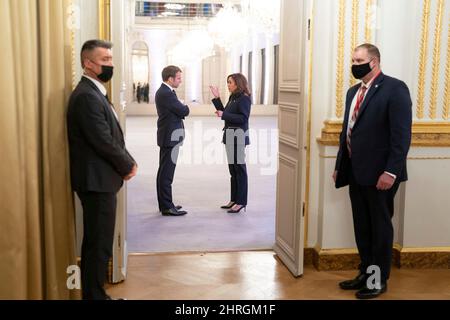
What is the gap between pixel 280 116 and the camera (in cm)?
503

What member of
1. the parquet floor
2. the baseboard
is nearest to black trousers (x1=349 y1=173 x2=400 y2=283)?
the parquet floor

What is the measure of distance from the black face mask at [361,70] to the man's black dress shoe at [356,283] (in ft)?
4.76

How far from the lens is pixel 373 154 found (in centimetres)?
389

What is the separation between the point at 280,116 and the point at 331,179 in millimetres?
763

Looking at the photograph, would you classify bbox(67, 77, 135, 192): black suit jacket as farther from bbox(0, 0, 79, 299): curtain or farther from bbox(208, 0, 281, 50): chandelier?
bbox(208, 0, 281, 50): chandelier

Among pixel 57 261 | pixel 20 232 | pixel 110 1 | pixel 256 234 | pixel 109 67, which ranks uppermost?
pixel 110 1

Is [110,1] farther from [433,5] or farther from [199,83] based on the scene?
[199,83]

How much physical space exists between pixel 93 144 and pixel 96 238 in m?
0.59

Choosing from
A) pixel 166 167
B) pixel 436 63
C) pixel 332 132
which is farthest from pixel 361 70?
pixel 166 167

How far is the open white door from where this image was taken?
4.40 meters

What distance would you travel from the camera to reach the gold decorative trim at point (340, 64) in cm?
449

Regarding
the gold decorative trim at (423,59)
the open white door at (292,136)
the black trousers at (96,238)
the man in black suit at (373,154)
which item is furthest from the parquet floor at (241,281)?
the gold decorative trim at (423,59)

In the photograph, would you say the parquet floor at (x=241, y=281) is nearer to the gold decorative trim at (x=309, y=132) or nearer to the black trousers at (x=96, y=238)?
the gold decorative trim at (x=309, y=132)

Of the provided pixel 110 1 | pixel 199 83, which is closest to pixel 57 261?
pixel 110 1
